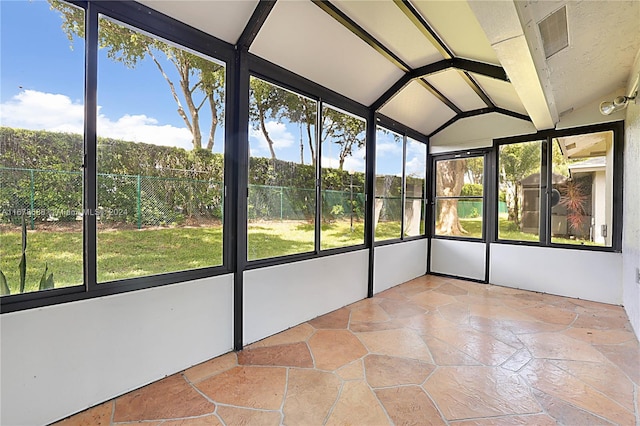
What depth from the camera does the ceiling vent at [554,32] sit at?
2.31 meters

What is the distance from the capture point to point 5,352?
167 centimetres

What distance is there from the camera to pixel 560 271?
15.0 ft

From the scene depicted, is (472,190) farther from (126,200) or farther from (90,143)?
(90,143)

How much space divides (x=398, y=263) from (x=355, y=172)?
6.04 ft

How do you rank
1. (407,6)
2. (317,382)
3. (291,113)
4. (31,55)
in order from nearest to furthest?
1. (31,55)
2. (317,382)
3. (407,6)
4. (291,113)

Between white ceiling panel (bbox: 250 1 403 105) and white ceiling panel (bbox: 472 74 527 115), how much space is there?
1169 mm

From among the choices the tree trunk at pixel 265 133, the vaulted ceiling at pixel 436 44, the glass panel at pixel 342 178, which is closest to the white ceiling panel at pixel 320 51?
the vaulted ceiling at pixel 436 44

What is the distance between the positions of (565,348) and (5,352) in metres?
4.24

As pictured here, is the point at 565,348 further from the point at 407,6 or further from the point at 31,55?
the point at 31,55

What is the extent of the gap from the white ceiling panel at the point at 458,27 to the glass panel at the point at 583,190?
2360 millimetres

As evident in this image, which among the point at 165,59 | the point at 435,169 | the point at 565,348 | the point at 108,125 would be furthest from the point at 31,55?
the point at 435,169

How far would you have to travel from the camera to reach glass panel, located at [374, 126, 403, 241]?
4711mm

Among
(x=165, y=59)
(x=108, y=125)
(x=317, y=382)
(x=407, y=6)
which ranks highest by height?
(x=407, y=6)

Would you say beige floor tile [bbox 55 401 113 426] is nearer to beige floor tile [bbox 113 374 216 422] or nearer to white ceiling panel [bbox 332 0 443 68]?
Result: beige floor tile [bbox 113 374 216 422]
